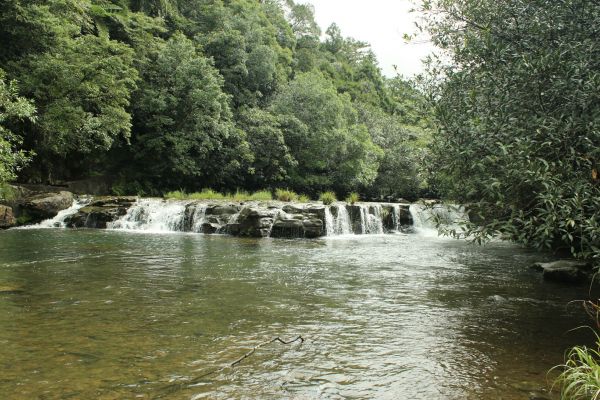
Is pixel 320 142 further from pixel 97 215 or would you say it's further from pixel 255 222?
pixel 97 215

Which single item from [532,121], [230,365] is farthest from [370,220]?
[230,365]

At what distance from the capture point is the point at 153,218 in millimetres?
21266

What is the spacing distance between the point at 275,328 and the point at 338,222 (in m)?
15.9

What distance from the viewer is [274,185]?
3481 centimetres

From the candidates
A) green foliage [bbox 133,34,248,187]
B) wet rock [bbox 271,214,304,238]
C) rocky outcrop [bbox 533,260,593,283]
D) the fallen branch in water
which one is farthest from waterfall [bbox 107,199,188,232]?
the fallen branch in water

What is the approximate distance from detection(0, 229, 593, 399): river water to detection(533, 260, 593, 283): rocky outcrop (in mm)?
323

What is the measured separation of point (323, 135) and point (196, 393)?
31.4 m

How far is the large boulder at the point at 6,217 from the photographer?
18859 mm

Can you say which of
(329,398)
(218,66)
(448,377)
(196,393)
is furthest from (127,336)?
(218,66)

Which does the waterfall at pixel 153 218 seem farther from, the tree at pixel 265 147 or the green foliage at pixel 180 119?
the tree at pixel 265 147

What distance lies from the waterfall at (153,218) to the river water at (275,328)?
30.5 feet

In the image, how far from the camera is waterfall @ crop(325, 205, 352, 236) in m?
21.1

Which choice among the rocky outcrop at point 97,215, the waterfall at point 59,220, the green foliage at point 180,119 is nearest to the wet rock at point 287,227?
the rocky outcrop at point 97,215

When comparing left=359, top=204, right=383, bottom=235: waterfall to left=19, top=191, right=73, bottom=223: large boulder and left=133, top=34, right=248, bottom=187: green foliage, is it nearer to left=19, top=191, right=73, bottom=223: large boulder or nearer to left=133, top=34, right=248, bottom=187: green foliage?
left=133, top=34, right=248, bottom=187: green foliage
